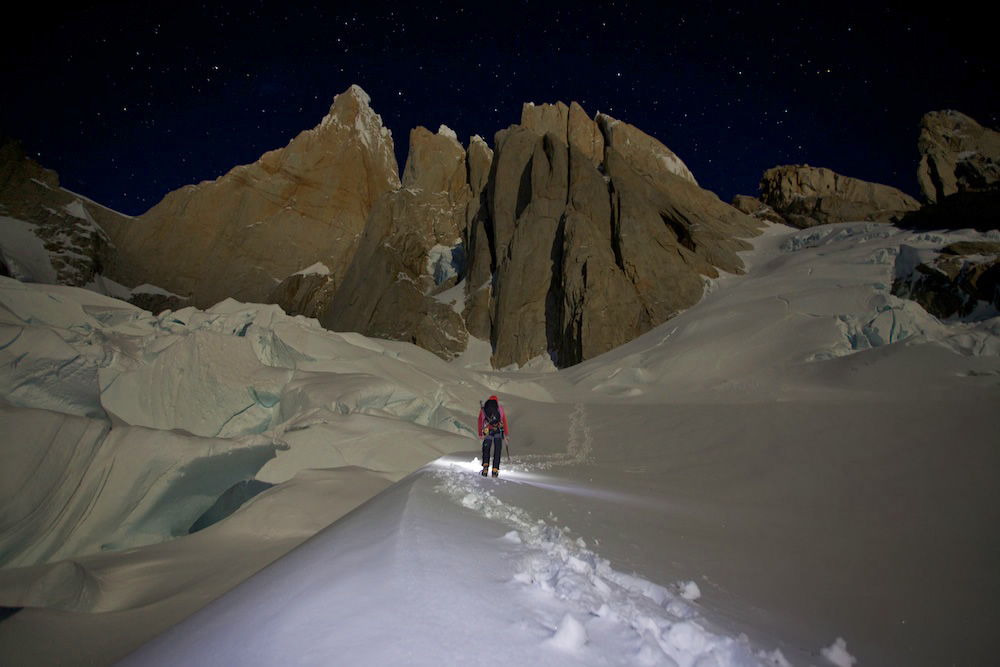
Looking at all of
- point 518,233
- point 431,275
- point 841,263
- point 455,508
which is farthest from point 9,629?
point 431,275

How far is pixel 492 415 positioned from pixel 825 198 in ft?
205

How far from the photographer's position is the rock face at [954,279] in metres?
18.5

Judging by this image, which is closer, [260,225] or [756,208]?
[756,208]

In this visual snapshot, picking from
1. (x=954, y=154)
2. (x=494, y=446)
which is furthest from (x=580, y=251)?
(x=954, y=154)

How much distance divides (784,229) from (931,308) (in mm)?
36348

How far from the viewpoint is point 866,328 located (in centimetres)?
1711

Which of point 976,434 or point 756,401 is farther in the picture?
point 756,401

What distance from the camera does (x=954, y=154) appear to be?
48.3 m

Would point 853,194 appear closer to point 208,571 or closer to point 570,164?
point 570,164

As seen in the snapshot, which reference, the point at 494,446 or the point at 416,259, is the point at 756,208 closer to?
the point at 416,259

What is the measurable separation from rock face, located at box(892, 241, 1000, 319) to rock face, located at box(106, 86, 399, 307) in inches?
2269

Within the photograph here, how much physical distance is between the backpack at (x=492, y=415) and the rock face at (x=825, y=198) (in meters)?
56.4

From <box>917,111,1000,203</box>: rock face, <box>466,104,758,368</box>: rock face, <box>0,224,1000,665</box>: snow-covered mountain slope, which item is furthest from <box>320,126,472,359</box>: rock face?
<box>917,111,1000,203</box>: rock face

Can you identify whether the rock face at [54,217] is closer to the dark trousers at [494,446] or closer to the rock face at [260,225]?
the rock face at [260,225]
